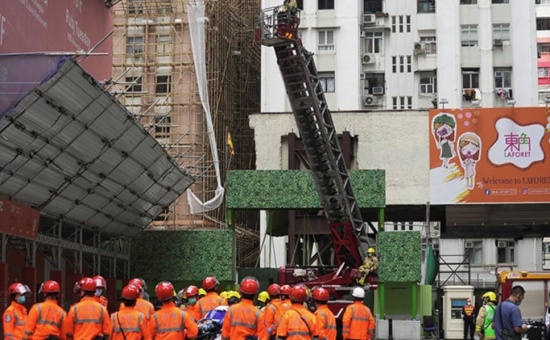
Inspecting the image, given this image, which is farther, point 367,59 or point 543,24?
point 543,24

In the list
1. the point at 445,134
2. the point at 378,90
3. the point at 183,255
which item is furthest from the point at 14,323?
the point at 378,90

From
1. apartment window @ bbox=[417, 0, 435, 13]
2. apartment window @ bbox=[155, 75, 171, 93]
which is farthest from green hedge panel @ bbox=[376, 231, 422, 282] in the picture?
apartment window @ bbox=[417, 0, 435, 13]

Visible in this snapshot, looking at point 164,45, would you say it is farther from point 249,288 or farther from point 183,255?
point 249,288

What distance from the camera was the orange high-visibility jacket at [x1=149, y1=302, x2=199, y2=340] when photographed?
49.0 feet

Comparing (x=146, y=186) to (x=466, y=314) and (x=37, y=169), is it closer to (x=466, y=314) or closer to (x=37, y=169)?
(x=37, y=169)

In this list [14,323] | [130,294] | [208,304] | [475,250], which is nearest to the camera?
[130,294]

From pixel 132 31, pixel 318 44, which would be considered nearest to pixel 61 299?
pixel 132 31

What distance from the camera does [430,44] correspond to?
61.2 m

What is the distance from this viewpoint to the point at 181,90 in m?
52.9

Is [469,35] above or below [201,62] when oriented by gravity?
above

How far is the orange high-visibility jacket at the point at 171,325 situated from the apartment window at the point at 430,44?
1876 inches

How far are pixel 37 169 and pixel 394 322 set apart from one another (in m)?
17.4

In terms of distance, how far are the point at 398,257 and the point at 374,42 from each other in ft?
82.1

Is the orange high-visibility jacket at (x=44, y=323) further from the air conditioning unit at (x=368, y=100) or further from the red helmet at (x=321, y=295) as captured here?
the air conditioning unit at (x=368, y=100)
